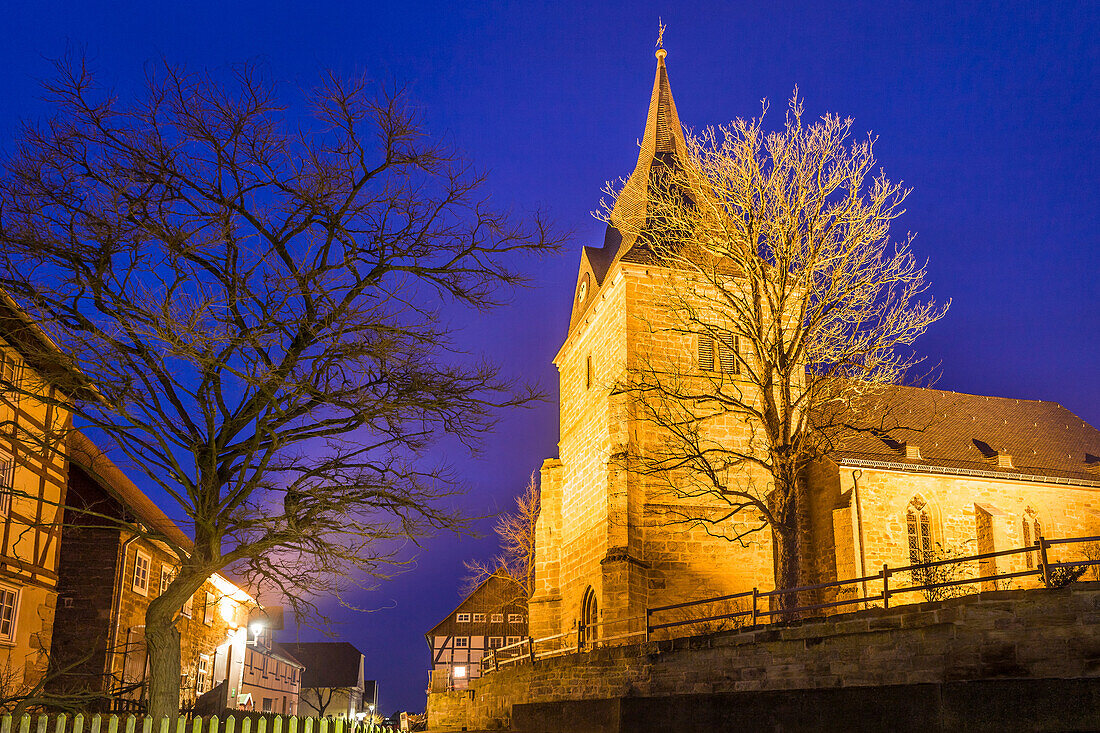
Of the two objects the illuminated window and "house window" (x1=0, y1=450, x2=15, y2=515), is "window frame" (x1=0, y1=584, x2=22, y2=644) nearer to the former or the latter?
"house window" (x1=0, y1=450, x2=15, y2=515)

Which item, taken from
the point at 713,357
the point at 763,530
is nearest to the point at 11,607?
the point at 763,530

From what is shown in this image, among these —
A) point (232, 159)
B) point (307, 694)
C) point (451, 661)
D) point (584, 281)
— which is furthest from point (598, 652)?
point (307, 694)

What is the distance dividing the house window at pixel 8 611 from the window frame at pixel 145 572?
550 centimetres

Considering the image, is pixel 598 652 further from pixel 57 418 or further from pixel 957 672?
pixel 57 418

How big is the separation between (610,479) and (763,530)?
472 cm

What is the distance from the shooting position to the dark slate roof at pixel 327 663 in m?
73.5

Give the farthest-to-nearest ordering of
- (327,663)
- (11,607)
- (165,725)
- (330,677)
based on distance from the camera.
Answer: (327,663), (330,677), (11,607), (165,725)

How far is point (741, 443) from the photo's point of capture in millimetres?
28000

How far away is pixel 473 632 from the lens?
47500mm

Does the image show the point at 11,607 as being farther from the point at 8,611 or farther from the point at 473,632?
the point at 473,632

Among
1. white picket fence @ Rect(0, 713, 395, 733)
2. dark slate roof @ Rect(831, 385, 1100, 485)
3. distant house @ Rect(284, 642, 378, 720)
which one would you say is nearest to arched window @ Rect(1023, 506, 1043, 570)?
dark slate roof @ Rect(831, 385, 1100, 485)

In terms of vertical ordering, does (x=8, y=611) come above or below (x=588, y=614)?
below

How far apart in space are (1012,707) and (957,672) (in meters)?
0.97

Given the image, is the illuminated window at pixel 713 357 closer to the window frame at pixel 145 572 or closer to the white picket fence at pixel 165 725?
the window frame at pixel 145 572
